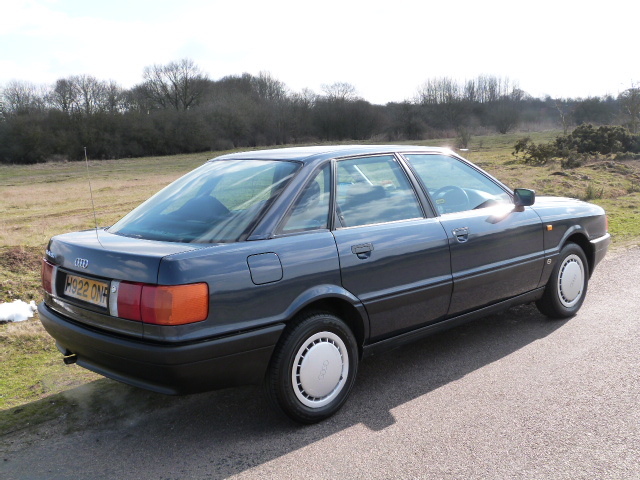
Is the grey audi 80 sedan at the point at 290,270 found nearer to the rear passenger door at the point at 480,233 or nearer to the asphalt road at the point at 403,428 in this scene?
the rear passenger door at the point at 480,233

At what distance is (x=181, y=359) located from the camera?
312 cm

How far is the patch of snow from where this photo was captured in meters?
5.70

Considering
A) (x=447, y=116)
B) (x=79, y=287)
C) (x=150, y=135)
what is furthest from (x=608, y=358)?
(x=447, y=116)

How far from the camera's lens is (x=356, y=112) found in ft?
180

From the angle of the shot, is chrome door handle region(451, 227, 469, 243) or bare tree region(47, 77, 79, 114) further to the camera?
bare tree region(47, 77, 79, 114)

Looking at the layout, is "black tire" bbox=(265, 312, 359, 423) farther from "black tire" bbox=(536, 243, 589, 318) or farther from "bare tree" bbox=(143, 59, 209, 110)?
"bare tree" bbox=(143, 59, 209, 110)

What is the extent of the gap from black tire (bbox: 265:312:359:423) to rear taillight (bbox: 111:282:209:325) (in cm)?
58

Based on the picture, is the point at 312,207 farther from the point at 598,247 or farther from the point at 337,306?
the point at 598,247

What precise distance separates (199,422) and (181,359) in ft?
2.62

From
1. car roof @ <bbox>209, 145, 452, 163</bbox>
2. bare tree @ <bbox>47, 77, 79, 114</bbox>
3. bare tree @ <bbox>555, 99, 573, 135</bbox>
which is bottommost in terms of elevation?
car roof @ <bbox>209, 145, 452, 163</bbox>

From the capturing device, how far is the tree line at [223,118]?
4484cm

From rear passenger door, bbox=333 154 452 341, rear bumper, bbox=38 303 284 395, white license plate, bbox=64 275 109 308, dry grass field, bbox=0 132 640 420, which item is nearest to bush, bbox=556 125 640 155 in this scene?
dry grass field, bbox=0 132 640 420

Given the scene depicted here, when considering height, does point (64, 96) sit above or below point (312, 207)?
above

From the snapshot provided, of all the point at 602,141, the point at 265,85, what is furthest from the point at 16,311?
the point at 265,85
